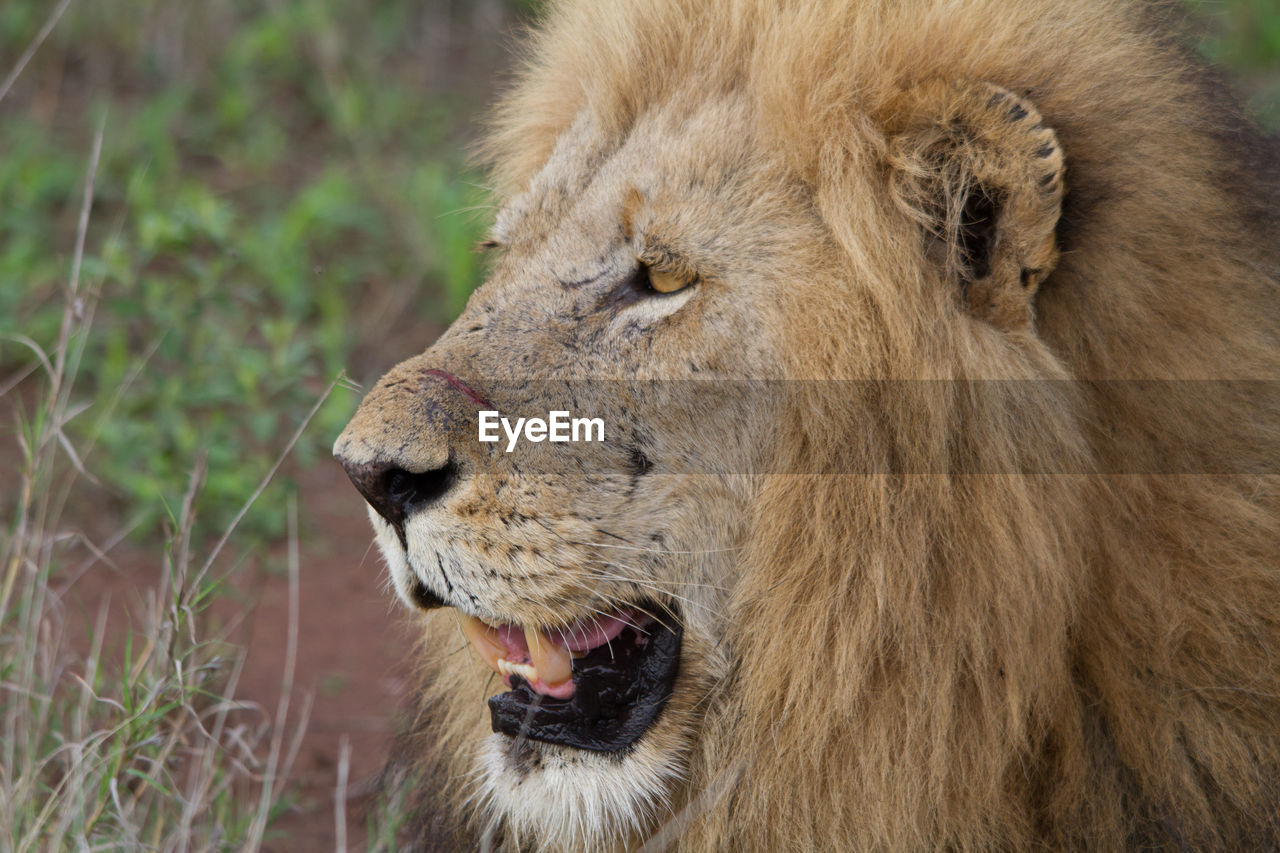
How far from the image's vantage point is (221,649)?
3336 millimetres

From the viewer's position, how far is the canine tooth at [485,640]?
7.42 ft

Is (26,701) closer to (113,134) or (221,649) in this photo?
(221,649)

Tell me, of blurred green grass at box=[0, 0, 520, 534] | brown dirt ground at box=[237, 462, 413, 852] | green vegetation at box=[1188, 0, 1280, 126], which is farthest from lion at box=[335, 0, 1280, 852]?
green vegetation at box=[1188, 0, 1280, 126]

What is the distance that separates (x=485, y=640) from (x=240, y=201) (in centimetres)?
405

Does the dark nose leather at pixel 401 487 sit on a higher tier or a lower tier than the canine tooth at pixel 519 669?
higher

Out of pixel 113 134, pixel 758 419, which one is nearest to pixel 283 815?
pixel 758 419

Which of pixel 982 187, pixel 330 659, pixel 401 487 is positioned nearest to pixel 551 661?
pixel 401 487

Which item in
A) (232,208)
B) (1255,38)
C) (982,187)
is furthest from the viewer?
(1255,38)

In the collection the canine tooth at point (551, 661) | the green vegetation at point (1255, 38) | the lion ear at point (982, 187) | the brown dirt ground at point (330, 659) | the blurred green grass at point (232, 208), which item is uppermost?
the blurred green grass at point (232, 208)

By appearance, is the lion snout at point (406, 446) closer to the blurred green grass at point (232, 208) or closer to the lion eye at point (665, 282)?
the lion eye at point (665, 282)

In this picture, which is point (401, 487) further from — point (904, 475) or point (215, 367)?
point (215, 367)

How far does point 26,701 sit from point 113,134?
13.1ft

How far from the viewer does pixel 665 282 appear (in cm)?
219

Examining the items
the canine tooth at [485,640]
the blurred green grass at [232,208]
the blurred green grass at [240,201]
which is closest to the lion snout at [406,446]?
the canine tooth at [485,640]
